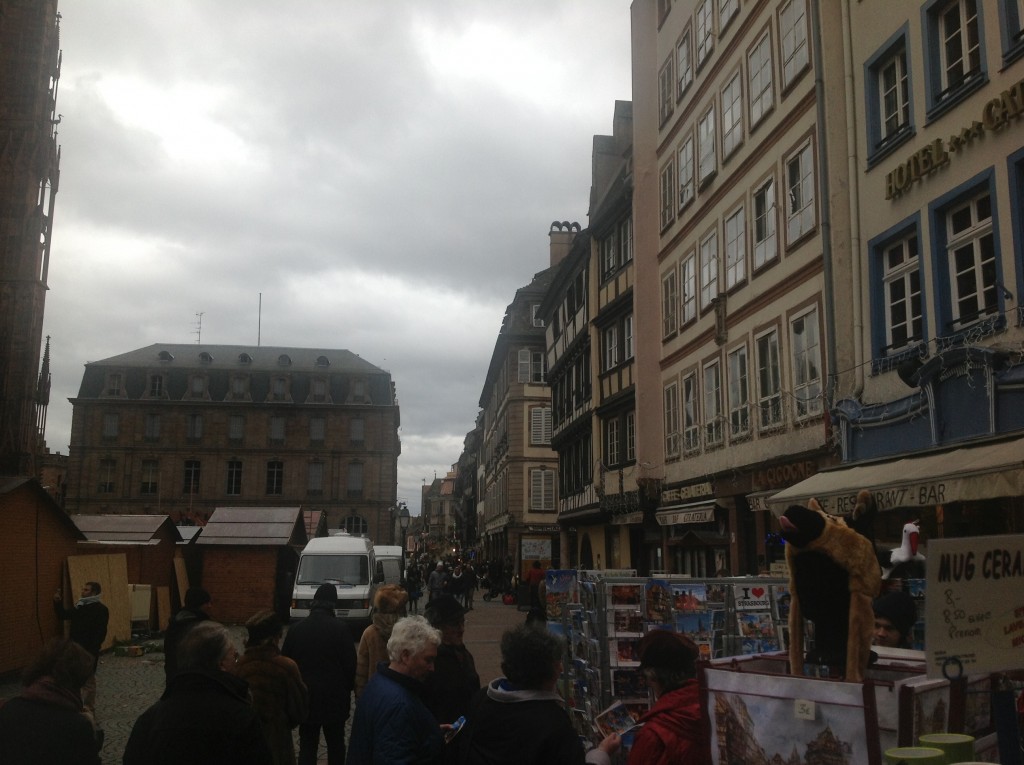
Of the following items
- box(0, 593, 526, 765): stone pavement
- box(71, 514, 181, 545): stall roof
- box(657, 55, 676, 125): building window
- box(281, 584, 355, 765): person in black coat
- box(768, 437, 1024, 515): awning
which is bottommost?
box(0, 593, 526, 765): stone pavement

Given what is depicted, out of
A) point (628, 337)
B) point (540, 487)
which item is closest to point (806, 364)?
point (628, 337)

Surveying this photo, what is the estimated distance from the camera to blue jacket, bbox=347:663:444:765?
445 cm

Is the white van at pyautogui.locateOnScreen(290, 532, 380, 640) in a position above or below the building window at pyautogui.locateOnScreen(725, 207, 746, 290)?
below

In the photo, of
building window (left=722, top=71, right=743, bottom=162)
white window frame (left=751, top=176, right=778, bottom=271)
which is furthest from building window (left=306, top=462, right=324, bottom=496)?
white window frame (left=751, top=176, right=778, bottom=271)

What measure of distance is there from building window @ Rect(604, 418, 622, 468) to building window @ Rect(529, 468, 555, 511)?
21.1 metres

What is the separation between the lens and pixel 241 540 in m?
28.4

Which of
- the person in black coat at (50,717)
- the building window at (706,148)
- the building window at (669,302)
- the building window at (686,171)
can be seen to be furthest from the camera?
the building window at (669,302)

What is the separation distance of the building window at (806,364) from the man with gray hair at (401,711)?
1161 cm

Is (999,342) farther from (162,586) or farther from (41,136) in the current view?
(41,136)

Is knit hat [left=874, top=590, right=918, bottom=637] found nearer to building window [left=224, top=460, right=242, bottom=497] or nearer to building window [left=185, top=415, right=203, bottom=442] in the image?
building window [left=224, top=460, right=242, bottom=497]

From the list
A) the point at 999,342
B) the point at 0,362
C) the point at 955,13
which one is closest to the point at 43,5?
the point at 0,362

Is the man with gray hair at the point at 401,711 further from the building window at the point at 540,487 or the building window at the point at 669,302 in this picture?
the building window at the point at 540,487

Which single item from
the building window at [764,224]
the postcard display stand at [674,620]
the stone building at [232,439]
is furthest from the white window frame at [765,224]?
the stone building at [232,439]

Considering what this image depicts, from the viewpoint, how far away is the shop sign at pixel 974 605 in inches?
123
